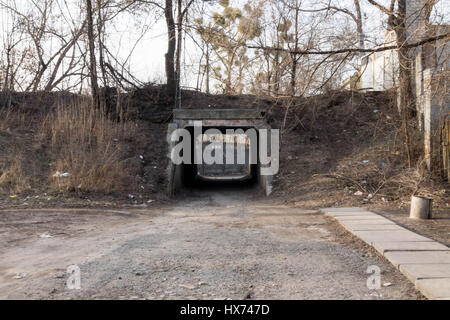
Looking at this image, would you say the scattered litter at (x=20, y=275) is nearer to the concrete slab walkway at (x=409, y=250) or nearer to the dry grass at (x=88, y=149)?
the concrete slab walkway at (x=409, y=250)

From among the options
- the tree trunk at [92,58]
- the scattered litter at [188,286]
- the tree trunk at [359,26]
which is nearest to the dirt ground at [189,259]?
the scattered litter at [188,286]

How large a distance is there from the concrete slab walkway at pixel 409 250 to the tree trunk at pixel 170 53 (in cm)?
895

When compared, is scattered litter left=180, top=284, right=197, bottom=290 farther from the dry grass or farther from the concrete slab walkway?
the dry grass

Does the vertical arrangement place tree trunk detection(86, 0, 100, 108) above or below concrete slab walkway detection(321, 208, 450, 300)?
above

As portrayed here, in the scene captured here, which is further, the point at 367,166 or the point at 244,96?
the point at 244,96

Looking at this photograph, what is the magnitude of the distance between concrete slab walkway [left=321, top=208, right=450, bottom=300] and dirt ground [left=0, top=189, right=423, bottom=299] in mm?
116

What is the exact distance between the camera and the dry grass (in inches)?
371

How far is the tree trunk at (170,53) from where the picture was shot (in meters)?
13.1

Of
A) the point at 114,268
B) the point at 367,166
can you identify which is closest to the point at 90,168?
the point at 114,268

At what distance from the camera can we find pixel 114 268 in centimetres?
387

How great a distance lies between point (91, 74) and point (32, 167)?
13.1 ft

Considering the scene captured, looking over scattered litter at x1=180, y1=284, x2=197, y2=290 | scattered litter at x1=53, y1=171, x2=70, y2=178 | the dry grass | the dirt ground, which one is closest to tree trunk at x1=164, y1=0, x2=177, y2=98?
the dry grass

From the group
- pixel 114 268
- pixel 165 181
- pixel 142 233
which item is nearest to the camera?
pixel 114 268
